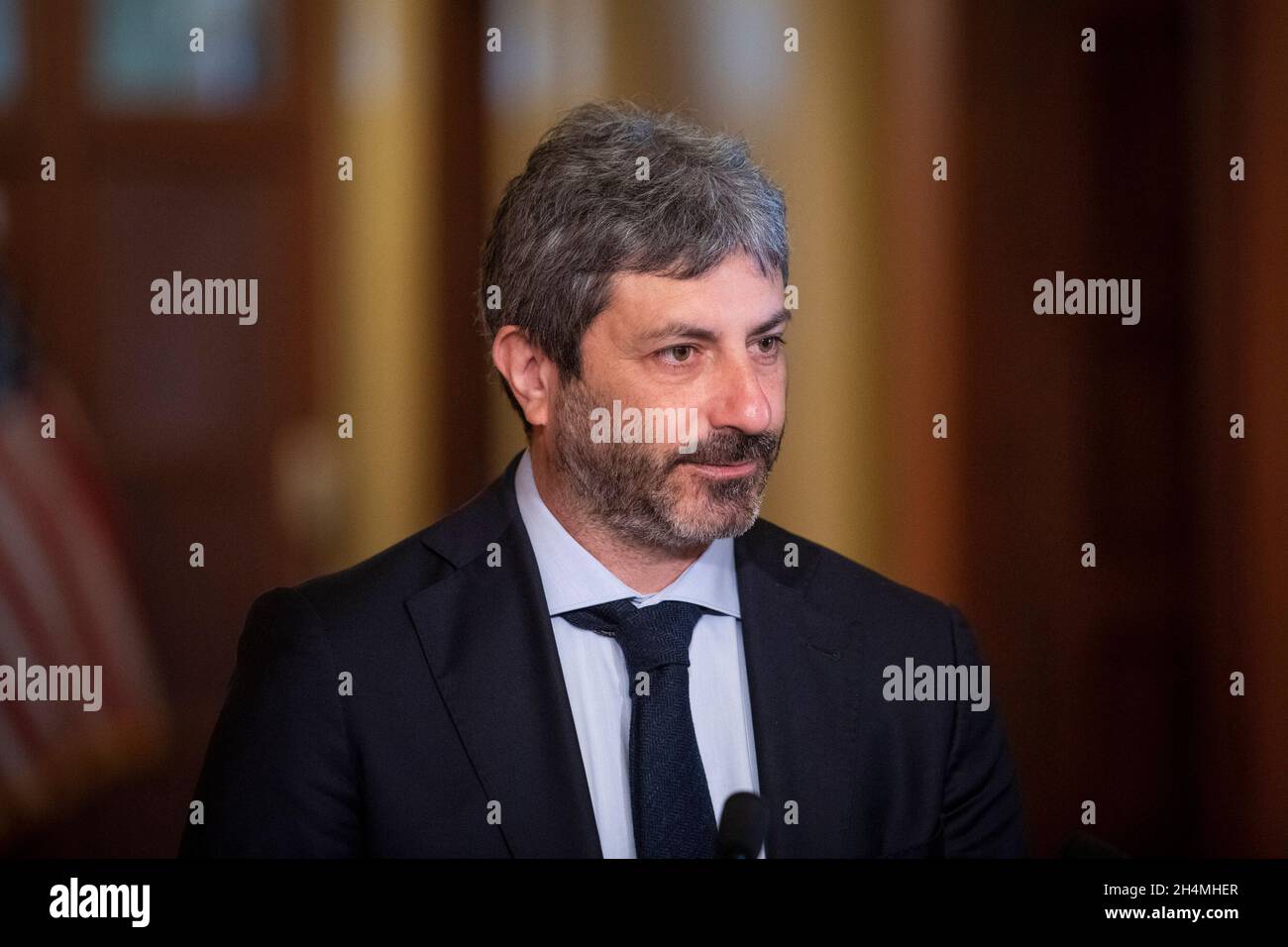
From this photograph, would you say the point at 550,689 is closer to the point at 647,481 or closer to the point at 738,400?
the point at 647,481

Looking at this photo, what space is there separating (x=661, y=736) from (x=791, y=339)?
2.26ft

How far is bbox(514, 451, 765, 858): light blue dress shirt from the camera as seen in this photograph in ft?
6.24

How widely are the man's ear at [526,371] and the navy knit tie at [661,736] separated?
1.08 feet

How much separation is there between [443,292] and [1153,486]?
124 cm

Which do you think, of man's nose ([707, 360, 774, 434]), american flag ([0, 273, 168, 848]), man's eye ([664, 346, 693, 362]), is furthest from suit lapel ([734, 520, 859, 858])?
american flag ([0, 273, 168, 848])

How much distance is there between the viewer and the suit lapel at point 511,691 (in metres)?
1.86

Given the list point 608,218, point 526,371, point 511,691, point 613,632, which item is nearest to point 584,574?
point 613,632

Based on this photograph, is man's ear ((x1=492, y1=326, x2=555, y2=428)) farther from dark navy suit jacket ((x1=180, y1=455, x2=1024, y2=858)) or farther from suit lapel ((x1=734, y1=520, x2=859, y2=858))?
suit lapel ((x1=734, y1=520, x2=859, y2=858))

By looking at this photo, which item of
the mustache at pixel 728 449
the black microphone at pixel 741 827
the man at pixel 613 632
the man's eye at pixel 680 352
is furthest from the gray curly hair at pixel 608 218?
the black microphone at pixel 741 827

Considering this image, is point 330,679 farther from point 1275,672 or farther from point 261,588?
point 1275,672

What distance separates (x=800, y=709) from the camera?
1.93m
